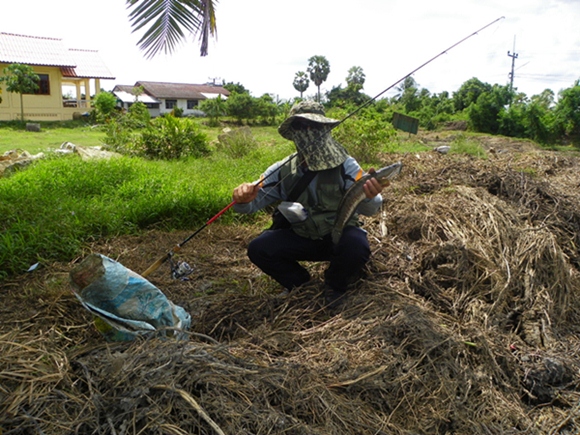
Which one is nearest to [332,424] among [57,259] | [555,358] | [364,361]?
[364,361]

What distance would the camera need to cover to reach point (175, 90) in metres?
45.9

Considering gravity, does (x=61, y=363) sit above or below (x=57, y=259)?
above

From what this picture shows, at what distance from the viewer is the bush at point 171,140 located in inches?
427

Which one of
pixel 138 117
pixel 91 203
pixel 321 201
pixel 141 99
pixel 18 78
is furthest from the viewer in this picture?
pixel 141 99

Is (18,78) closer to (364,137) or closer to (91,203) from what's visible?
(364,137)

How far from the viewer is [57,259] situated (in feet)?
15.0

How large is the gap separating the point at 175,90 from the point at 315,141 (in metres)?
45.5

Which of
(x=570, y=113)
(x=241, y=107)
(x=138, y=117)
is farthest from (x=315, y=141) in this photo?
(x=241, y=107)

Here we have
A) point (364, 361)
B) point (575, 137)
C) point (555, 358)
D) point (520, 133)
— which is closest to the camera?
point (364, 361)

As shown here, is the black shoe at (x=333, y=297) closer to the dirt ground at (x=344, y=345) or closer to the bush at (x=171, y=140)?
the dirt ground at (x=344, y=345)

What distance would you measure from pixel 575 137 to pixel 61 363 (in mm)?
23966

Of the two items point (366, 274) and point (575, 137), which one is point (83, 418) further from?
point (575, 137)

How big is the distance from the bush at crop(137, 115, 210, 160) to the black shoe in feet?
26.5

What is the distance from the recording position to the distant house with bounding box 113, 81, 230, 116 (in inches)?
1701
